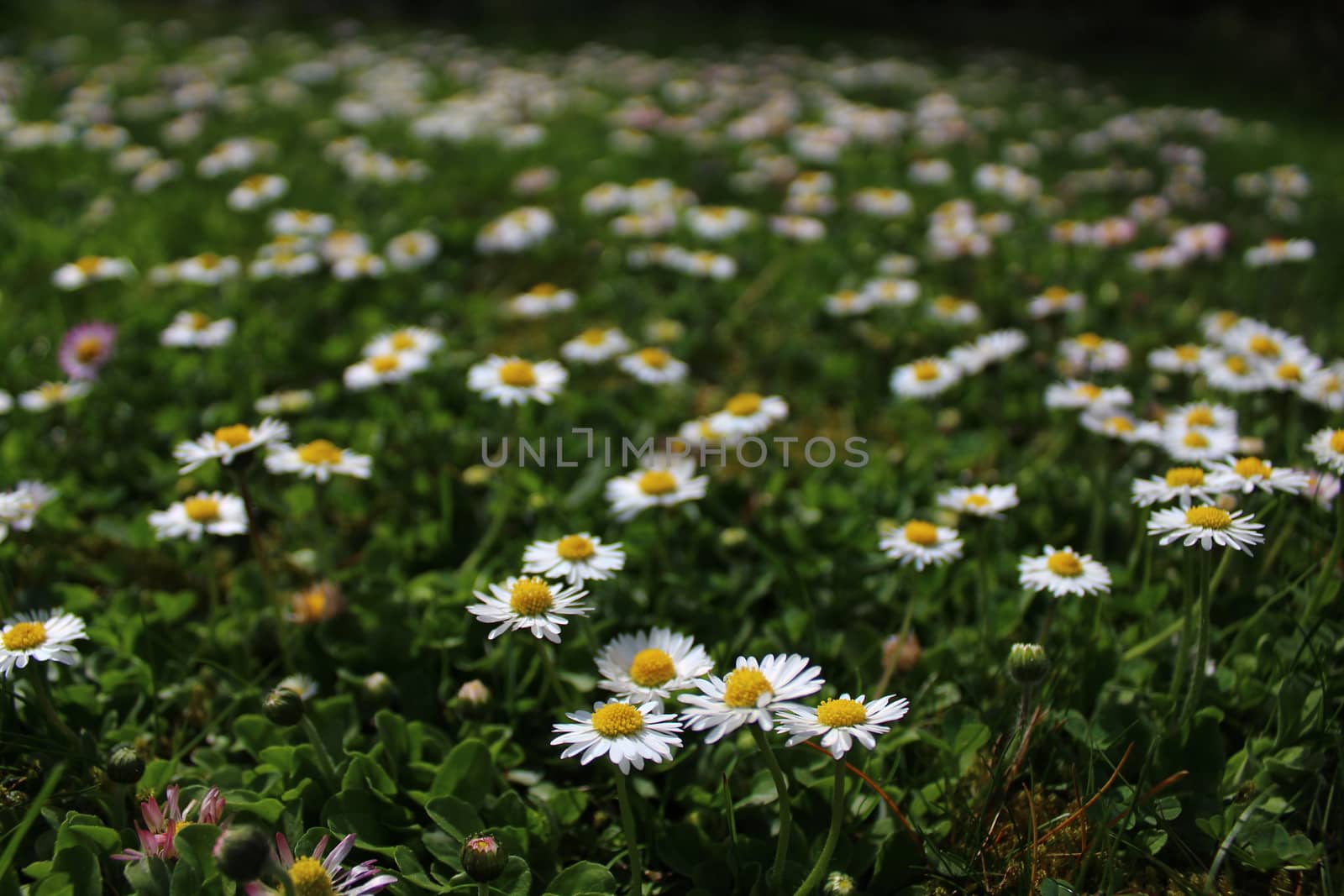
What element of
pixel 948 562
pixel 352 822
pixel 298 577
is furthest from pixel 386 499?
pixel 948 562

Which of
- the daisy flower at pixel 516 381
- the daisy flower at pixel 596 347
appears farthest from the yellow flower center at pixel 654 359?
the daisy flower at pixel 516 381

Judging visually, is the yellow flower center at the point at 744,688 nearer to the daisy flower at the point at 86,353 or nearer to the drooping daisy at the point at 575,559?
the drooping daisy at the point at 575,559

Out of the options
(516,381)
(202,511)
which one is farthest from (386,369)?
(202,511)

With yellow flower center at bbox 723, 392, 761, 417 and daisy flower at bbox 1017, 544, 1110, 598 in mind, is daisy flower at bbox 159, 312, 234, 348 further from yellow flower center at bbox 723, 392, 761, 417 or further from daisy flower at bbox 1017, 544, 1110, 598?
daisy flower at bbox 1017, 544, 1110, 598

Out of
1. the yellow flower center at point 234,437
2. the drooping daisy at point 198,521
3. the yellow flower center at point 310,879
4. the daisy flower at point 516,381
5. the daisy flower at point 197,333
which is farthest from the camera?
the daisy flower at point 197,333

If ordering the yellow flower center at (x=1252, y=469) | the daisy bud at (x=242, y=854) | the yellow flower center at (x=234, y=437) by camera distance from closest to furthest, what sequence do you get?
the daisy bud at (x=242, y=854), the yellow flower center at (x=1252, y=469), the yellow flower center at (x=234, y=437)

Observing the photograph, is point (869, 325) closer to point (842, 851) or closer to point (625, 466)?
point (625, 466)
